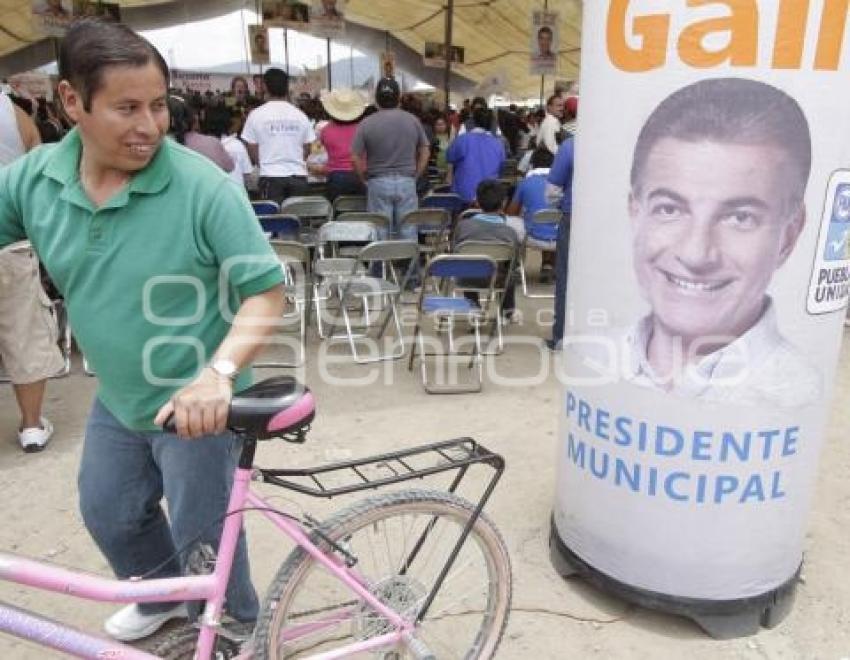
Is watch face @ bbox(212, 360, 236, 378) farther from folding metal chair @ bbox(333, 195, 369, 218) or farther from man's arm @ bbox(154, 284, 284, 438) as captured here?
folding metal chair @ bbox(333, 195, 369, 218)

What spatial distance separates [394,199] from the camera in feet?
22.3

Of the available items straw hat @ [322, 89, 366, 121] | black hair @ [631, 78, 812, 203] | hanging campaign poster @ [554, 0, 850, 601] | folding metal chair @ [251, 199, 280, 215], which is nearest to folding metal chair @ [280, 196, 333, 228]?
folding metal chair @ [251, 199, 280, 215]

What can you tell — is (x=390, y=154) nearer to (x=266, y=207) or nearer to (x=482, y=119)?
(x=266, y=207)

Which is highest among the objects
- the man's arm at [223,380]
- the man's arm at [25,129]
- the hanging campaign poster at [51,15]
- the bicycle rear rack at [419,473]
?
the hanging campaign poster at [51,15]

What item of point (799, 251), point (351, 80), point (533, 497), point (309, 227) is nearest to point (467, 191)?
point (309, 227)

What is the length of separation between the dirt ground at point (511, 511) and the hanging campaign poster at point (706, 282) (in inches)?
8.6

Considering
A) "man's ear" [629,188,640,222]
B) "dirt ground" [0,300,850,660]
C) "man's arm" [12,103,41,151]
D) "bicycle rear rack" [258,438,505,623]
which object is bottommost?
"dirt ground" [0,300,850,660]

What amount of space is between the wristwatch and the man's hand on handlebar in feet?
0.11

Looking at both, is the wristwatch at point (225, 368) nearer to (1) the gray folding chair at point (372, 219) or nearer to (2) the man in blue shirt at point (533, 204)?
(1) the gray folding chair at point (372, 219)

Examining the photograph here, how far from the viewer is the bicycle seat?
1536mm

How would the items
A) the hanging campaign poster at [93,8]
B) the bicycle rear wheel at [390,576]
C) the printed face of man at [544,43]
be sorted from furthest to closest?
1. the printed face of man at [544,43]
2. the hanging campaign poster at [93,8]
3. the bicycle rear wheel at [390,576]

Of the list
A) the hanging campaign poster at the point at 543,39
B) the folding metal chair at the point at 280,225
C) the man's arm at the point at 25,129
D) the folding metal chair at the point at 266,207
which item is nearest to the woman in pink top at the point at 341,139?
the folding metal chair at the point at 266,207

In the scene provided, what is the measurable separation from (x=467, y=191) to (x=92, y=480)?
20.3 feet

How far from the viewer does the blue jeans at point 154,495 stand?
1.85 meters
